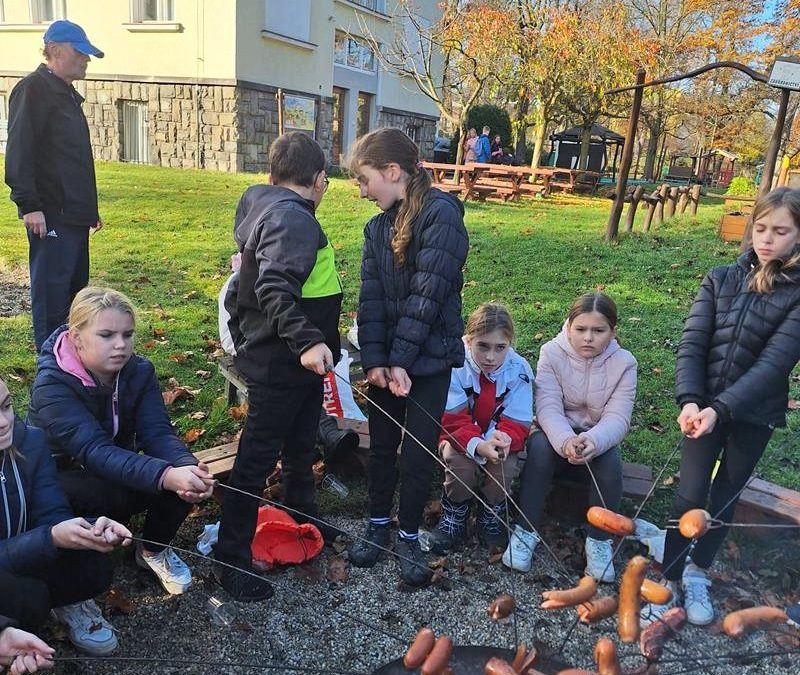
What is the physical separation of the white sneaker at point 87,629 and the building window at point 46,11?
1809 cm

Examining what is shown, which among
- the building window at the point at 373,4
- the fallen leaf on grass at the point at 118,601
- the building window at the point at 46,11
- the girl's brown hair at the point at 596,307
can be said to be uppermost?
the building window at the point at 373,4

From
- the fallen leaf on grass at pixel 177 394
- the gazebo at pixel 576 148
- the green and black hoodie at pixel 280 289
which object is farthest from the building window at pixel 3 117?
the green and black hoodie at pixel 280 289

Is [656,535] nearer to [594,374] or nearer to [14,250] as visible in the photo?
[594,374]

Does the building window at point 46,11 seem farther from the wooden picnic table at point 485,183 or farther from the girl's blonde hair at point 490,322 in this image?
the girl's blonde hair at point 490,322

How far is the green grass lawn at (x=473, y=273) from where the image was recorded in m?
4.38

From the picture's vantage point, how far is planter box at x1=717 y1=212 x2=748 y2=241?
32.5 ft

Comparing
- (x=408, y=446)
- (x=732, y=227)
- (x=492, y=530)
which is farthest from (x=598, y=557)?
(x=732, y=227)

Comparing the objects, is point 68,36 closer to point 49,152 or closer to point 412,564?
point 49,152

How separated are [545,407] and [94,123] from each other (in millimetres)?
17195

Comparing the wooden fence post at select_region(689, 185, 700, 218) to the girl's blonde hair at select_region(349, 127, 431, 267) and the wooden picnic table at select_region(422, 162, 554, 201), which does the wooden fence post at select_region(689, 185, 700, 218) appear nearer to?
the wooden picnic table at select_region(422, 162, 554, 201)

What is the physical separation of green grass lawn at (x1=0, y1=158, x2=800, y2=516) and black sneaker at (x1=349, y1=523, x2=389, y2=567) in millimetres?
1179

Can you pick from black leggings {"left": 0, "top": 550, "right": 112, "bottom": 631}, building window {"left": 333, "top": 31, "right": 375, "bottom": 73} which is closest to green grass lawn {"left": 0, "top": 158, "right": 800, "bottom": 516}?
black leggings {"left": 0, "top": 550, "right": 112, "bottom": 631}

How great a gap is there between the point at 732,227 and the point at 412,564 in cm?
886

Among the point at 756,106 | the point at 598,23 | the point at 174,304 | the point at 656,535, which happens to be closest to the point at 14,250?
the point at 174,304
